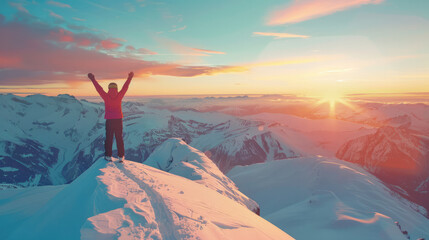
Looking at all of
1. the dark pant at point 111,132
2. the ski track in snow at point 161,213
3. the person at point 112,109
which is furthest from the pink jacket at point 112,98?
the ski track in snow at point 161,213

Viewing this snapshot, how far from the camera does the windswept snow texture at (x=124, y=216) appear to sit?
4.82 metres

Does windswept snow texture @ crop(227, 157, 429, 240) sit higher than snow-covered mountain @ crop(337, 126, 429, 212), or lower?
higher

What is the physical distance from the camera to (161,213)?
6090mm

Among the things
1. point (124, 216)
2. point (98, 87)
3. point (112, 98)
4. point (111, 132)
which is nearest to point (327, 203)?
point (111, 132)

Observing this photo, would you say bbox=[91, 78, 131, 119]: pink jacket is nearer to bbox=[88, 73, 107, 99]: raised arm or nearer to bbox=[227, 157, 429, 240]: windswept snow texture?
bbox=[88, 73, 107, 99]: raised arm

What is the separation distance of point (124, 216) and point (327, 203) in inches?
1526

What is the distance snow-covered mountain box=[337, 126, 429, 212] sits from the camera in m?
108

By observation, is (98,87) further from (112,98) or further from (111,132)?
(111,132)

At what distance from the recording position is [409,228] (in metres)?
36.9

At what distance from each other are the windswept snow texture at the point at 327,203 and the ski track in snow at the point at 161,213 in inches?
977

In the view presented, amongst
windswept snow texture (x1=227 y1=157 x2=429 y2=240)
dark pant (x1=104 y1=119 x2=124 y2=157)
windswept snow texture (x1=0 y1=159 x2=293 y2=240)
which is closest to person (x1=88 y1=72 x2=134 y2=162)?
dark pant (x1=104 y1=119 x2=124 y2=157)

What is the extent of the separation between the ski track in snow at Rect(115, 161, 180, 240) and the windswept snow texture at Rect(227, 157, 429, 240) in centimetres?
2480

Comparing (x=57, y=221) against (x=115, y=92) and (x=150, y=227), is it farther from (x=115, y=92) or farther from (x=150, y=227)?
(x=115, y=92)

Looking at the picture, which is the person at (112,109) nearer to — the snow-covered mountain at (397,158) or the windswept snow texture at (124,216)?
the windswept snow texture at (124,216)
